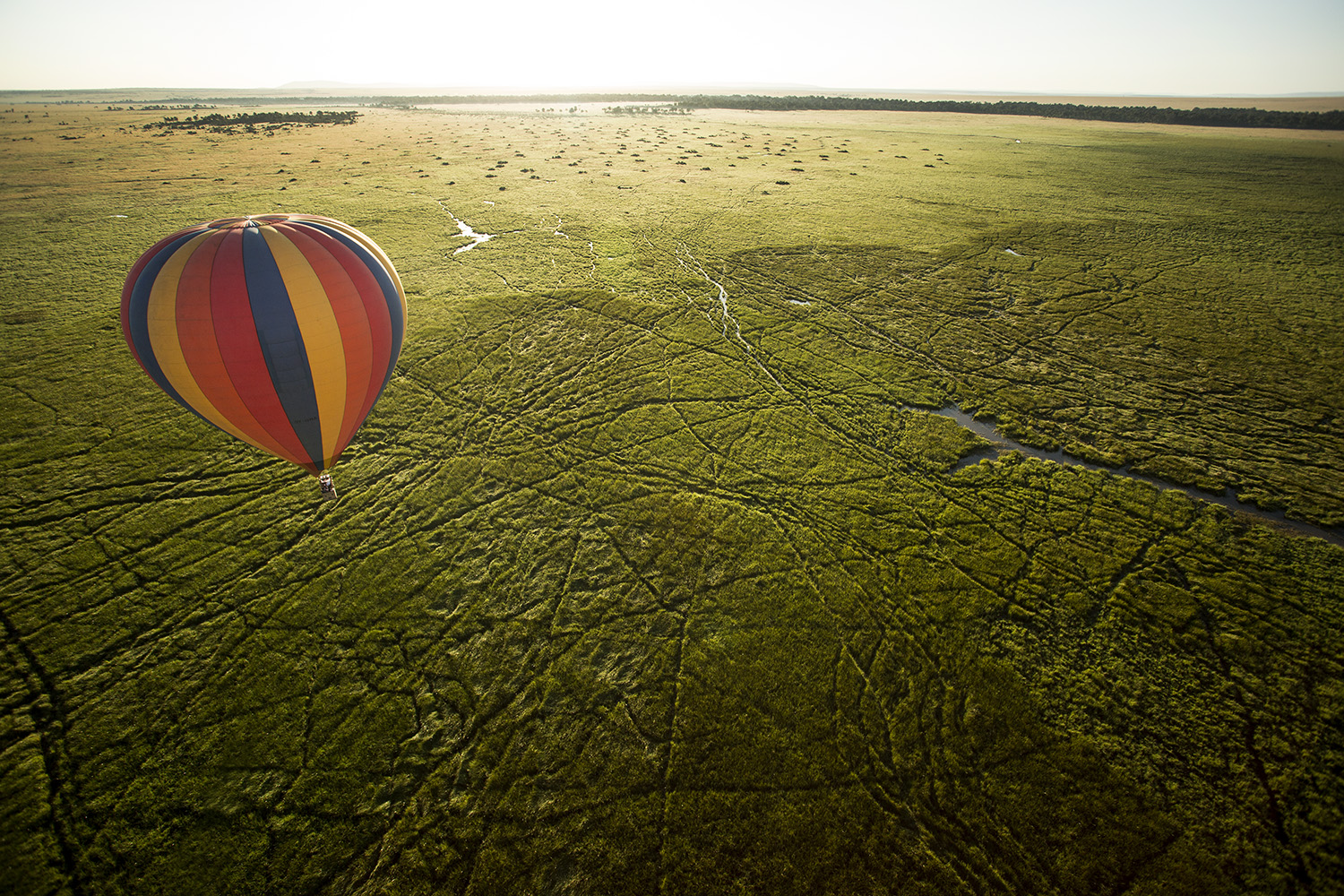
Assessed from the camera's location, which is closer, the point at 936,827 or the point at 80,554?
the point at 936,827

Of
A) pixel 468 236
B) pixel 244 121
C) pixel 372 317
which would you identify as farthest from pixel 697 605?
pixel 244 121

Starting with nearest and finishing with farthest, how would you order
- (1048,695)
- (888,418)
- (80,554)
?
(1048,695)
(80,554)
(888,418)

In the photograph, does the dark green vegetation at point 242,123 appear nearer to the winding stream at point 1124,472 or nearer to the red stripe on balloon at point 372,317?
the red stripe on balloon at point 372,317

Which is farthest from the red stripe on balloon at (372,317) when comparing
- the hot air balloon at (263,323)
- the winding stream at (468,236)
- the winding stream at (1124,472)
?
the winding stream at (468,236)

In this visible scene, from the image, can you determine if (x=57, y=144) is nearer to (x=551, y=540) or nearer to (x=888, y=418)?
(x=551, y=540)

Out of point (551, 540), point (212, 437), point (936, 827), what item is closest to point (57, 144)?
point (212, 437)

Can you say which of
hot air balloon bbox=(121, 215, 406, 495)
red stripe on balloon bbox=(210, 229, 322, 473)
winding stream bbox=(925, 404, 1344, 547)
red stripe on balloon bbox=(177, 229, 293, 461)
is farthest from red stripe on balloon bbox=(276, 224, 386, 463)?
winding stream bbox=(925, 404, 1344, 547)
